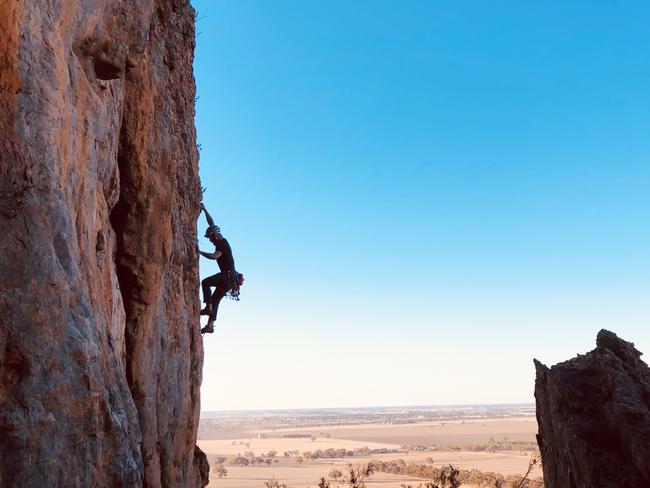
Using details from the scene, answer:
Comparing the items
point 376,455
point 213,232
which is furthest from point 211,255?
point 376,455

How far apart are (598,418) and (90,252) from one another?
830 centimetres

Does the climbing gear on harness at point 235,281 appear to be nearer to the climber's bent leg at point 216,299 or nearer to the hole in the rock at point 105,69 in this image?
the climber's bent leg at point 216,299

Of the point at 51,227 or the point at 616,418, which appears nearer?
the point at 51,227

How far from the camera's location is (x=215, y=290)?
1334 centimetres

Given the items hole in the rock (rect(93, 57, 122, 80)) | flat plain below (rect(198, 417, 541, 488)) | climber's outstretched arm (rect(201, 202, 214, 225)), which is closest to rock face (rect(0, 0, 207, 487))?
hole in the rock (rect(93, 57, 122, 80))

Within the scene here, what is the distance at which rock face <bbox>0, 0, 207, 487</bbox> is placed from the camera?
453 centimetres

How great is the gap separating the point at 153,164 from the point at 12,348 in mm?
5401

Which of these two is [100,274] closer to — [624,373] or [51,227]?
[51,227]

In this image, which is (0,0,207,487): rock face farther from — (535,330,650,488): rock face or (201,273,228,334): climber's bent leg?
(535,330,650,488): rock face

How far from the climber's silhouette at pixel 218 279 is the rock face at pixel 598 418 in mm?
6658

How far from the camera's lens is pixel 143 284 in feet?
29.6

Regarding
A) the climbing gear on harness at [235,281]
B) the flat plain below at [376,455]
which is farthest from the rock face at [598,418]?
the flat plain below at [376,455]

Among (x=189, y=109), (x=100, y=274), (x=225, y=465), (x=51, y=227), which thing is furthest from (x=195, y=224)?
(x=225, y=465)

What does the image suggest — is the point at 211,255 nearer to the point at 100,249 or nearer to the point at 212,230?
the point at 212,230
